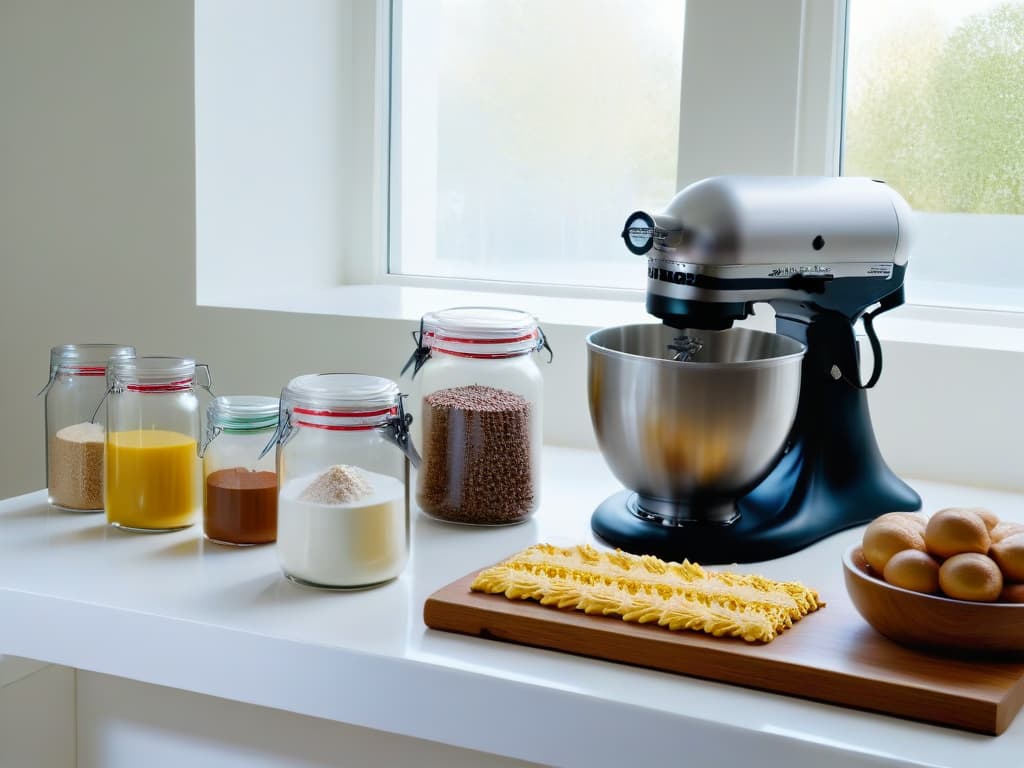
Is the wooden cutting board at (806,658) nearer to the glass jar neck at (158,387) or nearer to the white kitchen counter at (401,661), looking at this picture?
the white kitchen counter at (401,661)

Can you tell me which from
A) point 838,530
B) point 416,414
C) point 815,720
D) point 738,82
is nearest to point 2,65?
point 416,414

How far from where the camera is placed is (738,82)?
1.50 metres

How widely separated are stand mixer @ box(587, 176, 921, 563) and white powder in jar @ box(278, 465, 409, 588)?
23 cm

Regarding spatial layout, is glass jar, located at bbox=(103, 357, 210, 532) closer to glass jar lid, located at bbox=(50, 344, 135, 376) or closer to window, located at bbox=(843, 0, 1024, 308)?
glass jar lid, located at bbox=(50, 344, 135, 376)

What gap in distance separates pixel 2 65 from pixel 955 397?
1444mm

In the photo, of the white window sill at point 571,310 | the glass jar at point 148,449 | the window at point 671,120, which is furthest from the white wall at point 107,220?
the glass jar at point 148,449

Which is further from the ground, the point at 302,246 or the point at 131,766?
the point at 302,246

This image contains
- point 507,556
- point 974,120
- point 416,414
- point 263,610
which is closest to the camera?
point 263,610

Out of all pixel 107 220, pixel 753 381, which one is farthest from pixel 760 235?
pixel 107 220

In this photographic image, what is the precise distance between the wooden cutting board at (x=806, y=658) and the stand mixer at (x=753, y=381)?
0.58ft

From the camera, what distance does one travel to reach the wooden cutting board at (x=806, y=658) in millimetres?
771

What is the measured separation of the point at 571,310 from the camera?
1718mm

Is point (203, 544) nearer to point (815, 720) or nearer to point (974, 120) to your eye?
point (815, 720)

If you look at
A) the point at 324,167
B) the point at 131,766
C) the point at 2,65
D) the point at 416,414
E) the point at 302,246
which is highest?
the point at 2,65
